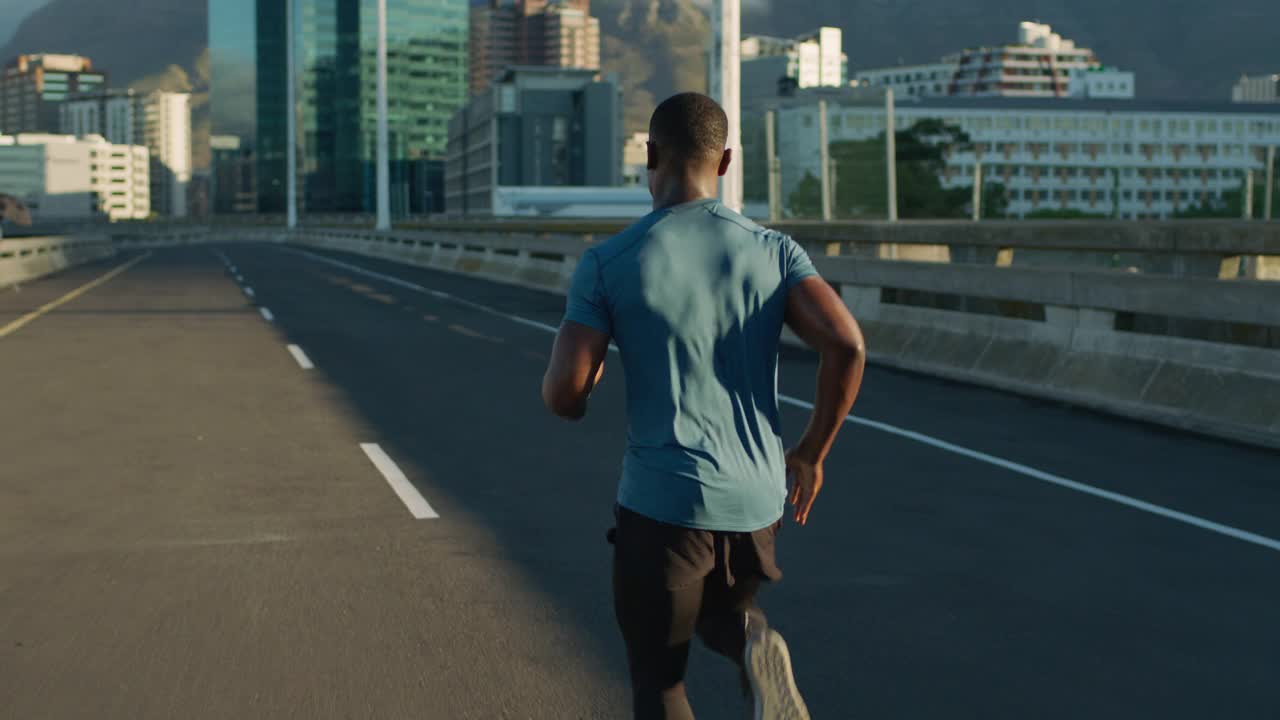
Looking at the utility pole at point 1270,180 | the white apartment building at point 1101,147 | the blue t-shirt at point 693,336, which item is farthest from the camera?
the white apartment building at point 1101,147

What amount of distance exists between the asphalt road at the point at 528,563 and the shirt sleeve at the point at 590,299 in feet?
5.60

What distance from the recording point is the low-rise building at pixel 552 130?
183875mm

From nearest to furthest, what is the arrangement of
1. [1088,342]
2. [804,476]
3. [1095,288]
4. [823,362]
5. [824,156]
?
[823,362] → [804,476] → [1095,288] → [1088,342] → [824,156]

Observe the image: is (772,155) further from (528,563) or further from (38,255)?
(38,255)

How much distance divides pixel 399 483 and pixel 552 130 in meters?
182

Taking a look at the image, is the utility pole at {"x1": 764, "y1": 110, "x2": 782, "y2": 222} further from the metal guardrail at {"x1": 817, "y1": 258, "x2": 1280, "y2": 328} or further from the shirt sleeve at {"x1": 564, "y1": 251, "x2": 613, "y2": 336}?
the shirt sleeve at {"x1": 564, "y1": 251, "x2": 613, "y2": 336}

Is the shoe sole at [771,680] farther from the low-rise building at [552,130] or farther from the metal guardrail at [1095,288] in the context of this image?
the low-rise building at [552,130]

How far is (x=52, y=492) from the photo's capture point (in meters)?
8.51

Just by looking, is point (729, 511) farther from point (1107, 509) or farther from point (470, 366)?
point (470, 366)

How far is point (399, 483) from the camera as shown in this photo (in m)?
8.81

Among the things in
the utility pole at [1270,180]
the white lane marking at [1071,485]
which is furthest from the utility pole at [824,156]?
the white lane marking at [1071,485]

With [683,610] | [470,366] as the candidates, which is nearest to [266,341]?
[470,366]

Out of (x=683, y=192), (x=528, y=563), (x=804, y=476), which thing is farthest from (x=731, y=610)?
(x=528, y=563)

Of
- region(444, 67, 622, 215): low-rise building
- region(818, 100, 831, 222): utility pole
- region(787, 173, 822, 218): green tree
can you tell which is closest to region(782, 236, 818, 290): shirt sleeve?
region(818, 100, 831, 222): utility pole
